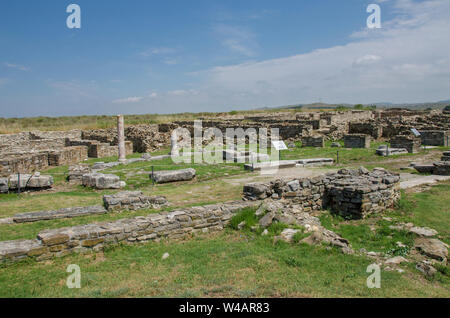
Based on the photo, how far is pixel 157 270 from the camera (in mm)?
5445

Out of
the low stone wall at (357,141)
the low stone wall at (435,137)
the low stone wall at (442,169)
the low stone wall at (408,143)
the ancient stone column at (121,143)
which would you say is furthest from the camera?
the low stone wall at (435,137)

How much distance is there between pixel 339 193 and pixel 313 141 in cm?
1439

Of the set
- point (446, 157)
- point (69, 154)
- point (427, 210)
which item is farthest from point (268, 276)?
point (69, 154)

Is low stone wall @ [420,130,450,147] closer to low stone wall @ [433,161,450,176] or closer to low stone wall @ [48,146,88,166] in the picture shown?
low stone wall @ [433,161,450,176]

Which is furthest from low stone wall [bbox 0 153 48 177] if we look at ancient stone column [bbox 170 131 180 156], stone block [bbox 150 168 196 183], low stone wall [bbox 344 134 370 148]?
low stone wall [bbox 344 134 370 148]

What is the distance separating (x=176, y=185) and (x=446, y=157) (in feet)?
43.6

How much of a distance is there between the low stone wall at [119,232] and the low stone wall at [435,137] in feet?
67.1

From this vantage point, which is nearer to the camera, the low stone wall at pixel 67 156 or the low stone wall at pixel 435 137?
the low stone wall at pixel 67 156

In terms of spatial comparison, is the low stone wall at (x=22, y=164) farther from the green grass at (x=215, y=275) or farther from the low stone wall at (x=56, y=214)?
the green grass at (x=215, y=275)

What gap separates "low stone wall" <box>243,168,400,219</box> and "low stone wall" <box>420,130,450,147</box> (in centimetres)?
1549

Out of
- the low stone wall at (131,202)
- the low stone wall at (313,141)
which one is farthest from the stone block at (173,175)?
the low stone wall at (313,141)

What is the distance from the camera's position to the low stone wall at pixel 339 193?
30.3 ft
